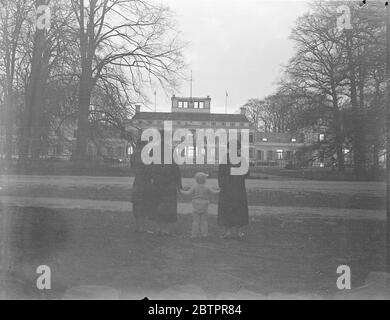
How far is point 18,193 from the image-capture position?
338 centimetres

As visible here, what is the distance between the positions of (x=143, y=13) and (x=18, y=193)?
1.87 meters

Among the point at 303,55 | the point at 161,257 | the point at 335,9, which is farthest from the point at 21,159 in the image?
the point at 335,9

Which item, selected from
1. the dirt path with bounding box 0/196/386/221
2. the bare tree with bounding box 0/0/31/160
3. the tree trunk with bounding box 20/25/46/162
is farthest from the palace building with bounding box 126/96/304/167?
the bare tree with bounding box 0/0/31/160

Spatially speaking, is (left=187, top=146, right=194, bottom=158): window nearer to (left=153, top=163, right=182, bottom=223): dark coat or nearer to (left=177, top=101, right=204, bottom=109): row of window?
(left=153, top=163, right=182, bottom=223): dark coat

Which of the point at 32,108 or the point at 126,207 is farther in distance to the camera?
the point at 32,108

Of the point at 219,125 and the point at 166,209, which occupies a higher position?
the point at 219,125

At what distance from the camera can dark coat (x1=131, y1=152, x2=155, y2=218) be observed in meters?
3.15

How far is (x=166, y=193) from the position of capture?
319 centimetres

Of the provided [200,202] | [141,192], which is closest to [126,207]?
[141,192]

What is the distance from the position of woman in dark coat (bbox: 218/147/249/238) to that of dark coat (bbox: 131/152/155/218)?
0.56 meters

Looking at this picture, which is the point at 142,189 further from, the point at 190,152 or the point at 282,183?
the point at 282,183

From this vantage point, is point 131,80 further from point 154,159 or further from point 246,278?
point 246,278

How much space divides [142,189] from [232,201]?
0.74m

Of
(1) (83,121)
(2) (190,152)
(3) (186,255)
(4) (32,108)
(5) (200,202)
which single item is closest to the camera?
(3) (186,255)
